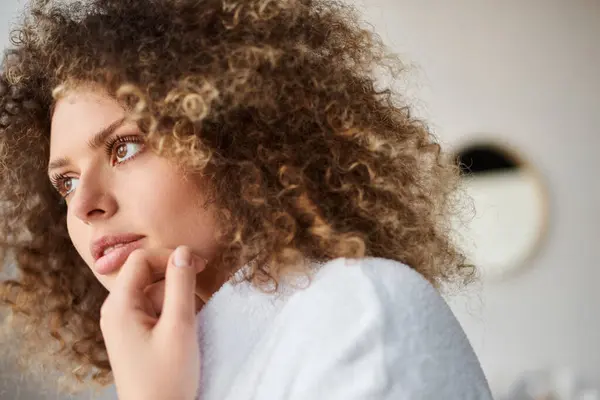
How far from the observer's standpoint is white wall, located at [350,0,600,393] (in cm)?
342

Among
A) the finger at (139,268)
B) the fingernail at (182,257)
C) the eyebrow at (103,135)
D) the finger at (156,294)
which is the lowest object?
the finger at (156,294)

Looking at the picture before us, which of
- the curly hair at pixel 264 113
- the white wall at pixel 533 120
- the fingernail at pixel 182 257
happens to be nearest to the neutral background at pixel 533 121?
the white wall at pixel 533 120

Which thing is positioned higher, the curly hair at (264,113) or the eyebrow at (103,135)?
the curly hair at (264,113)

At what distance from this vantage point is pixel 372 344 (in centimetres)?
62

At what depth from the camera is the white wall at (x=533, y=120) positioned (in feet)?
11.2

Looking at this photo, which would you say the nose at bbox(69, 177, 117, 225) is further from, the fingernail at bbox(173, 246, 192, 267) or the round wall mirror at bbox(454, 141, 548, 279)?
the round wall mirror at bbox(454, 141, 548, 279)

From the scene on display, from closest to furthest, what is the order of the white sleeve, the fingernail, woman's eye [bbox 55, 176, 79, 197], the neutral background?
1. the white sleeve
2. the fingernail
3. woman's eye [bbox 55, 176, 79, 197]
4. the neutral background

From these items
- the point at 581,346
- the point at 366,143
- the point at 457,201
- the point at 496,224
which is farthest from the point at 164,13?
the point at 581,346

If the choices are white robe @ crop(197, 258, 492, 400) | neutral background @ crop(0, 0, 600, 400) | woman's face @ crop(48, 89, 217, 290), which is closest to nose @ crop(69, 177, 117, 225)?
woman's face @ crop(48, 89, 217, 290)

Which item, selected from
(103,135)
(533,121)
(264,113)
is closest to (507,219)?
(533,121)

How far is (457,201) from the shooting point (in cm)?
104

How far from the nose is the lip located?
3cm

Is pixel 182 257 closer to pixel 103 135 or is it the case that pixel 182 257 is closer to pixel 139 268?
pixel 139 268

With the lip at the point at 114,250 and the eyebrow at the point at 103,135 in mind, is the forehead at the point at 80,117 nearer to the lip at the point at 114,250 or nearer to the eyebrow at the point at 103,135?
the eyebrow at the point at 103,135
